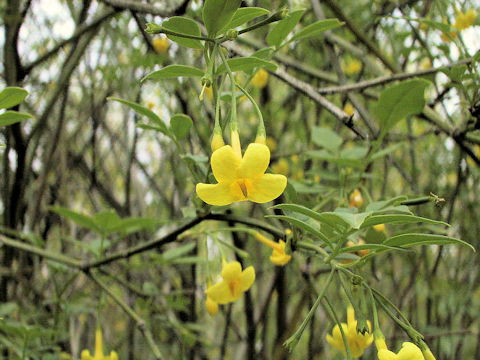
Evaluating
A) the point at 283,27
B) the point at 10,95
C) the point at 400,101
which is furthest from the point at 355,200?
the point at 10,95

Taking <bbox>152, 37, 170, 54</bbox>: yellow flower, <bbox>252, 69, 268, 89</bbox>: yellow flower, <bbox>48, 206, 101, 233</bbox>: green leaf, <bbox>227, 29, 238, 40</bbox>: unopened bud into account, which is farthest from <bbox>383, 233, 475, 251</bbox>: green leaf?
<bbox>252, 69, 268, 89</bbox>: yellow flower

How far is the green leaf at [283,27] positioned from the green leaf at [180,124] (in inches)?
6.2

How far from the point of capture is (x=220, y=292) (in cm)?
68

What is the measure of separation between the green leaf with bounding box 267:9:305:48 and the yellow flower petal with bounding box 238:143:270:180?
0.72 feet

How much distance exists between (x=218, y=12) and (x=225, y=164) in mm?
161

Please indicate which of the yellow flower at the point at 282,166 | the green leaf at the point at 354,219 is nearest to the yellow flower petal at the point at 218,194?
the green leaf at the point at 354,219

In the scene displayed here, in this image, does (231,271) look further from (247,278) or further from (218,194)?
(218,194)

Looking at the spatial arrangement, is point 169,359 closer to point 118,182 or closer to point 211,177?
point 118,182

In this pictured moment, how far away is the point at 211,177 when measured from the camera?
21.4 inches

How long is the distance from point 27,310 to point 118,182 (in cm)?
133

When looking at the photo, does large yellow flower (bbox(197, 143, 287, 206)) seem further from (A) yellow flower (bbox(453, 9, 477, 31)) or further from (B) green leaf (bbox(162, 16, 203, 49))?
(A) yellow flower (bbox(453, 9, 477, 31))

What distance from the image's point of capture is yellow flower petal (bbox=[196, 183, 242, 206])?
17.7 inches

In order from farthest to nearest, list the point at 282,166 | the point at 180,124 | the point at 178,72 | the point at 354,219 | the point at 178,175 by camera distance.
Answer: the point at 282,166 → the point at 178,175 → the point at 180,124 → the point at 178,72 → the point at 354,219

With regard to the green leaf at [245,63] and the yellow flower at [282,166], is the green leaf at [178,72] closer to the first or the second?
the green leaf at [245,63]
